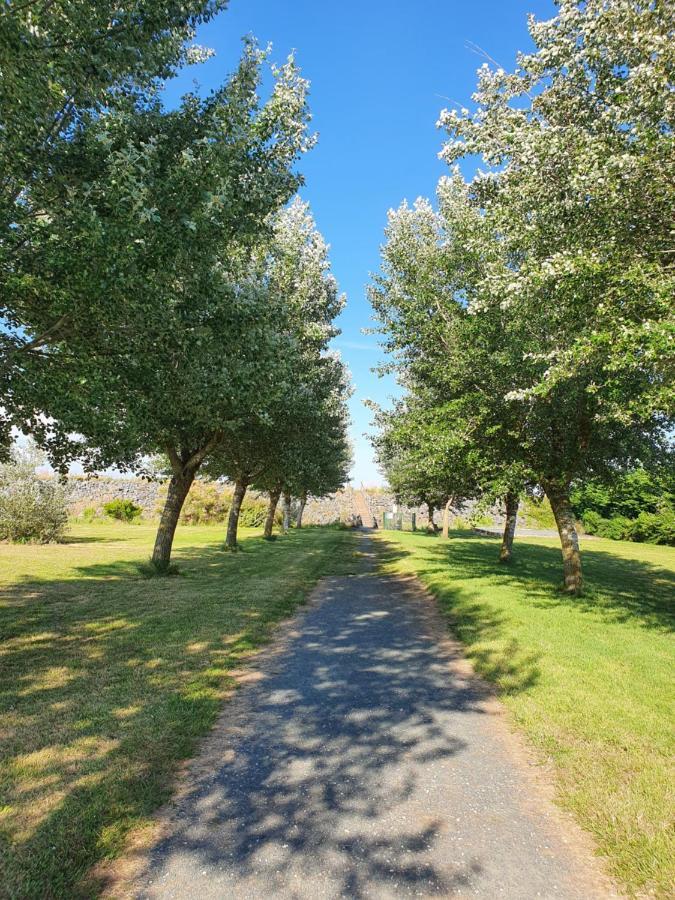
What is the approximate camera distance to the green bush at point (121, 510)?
40.5 m

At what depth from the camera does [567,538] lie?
14844mm

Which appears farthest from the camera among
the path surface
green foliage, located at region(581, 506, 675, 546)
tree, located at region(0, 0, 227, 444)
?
green foliage, located at region(581, 506, 675, 546)

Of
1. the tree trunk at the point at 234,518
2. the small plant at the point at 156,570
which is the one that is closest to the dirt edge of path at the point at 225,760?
the small plant at the point at 156,570

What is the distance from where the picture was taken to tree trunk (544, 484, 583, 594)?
48.3 feet

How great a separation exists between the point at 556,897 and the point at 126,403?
9.40 meters

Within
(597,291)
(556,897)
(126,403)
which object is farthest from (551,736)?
(126,403)

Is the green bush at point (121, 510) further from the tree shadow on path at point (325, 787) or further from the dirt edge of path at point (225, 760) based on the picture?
the tree shadow on path at point (325, 787)

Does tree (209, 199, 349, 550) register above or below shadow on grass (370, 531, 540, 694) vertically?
above

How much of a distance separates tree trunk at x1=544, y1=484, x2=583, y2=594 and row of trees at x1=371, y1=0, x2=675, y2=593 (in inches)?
1.9

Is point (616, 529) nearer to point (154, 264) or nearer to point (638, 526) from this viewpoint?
point (638, 526)

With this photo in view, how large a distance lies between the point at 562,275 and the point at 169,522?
14.6 m

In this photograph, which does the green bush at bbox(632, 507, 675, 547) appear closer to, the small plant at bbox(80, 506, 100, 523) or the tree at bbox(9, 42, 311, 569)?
the tree at bbox(9, 42, 311, 569)

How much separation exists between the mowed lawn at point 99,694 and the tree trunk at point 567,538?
8169 millimetres

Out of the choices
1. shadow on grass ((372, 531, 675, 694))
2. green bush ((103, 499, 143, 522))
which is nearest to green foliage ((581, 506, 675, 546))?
shadow on grass ((372, 531, 675, 694))
